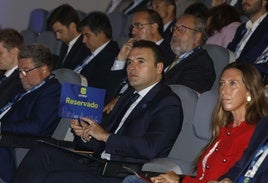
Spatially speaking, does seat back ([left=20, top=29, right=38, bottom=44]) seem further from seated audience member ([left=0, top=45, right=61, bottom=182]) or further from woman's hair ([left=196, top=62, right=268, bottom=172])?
woman's hair ([left=196, top=62, right=268, bottom=172])

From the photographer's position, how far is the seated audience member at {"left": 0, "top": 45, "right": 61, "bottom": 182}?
5.53 m

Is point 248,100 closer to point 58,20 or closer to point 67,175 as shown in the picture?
point 67,175

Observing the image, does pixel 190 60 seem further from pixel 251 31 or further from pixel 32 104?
pixel 32 104

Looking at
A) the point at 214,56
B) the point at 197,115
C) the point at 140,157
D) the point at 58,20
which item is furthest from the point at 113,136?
the point at 58,20

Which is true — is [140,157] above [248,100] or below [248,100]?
below

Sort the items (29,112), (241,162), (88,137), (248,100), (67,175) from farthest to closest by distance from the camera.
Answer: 1. (29,112)
2. (88,137)
3. (67,175)
4. (248,100)
5. (241,162)

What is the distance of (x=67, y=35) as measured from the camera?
26.3 feet

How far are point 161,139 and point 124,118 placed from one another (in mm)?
459

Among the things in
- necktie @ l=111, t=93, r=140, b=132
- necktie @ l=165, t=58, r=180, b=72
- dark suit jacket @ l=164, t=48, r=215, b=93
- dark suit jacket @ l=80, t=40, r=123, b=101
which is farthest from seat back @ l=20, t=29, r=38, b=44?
necktie @ l=111, t=93, r=140, b=132

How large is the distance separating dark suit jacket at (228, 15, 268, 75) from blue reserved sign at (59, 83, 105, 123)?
1.65m

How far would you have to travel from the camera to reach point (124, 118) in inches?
204

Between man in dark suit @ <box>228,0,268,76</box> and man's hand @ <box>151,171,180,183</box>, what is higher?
man in dark suit @ <box>228,0,268,76</box>

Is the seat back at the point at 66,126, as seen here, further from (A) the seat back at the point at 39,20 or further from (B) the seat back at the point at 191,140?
(A) the seat back at the point at 39,20

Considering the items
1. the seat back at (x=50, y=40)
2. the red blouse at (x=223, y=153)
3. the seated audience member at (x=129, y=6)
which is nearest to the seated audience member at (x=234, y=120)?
the red blouse at (x=223, y=153)
